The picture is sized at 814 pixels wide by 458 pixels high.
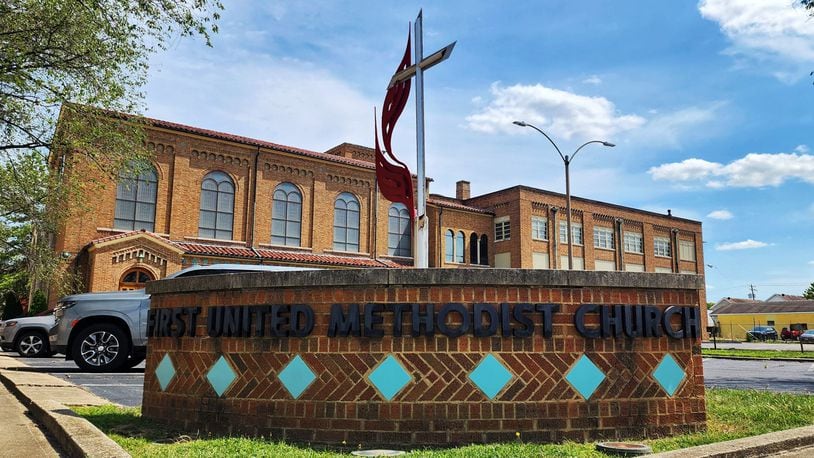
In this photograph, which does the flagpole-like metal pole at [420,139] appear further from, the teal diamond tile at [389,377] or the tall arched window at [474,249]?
the tall arched window at [474,249]

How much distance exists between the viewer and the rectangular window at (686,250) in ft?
174

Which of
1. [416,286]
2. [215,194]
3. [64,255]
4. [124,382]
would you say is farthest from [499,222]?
[416,286]

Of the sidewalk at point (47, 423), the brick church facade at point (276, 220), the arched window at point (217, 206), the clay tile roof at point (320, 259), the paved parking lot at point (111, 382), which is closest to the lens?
the sidewalk at point (47, 423)

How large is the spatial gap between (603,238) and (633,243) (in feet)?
13.0

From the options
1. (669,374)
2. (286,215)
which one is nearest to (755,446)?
(669,374)

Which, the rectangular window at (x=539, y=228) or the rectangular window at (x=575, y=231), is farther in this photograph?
the rectangular window at (x=575, y=231)

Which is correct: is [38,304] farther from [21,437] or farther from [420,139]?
[420,139]

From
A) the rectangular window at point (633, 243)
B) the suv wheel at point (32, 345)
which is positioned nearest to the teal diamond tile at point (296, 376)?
the suv wheel at point (32, 345)

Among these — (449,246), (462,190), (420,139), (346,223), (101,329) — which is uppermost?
(462,190)

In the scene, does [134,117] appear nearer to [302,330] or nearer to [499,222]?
[302,330]

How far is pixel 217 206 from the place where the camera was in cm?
3078

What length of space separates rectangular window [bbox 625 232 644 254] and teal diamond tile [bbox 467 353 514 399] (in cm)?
4683

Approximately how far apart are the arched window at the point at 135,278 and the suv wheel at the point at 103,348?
14197 millimetres

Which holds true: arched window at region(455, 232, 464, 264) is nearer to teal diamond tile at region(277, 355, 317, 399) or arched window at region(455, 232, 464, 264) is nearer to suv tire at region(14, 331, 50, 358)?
suv tire at region(14, 331, 50, 358)
